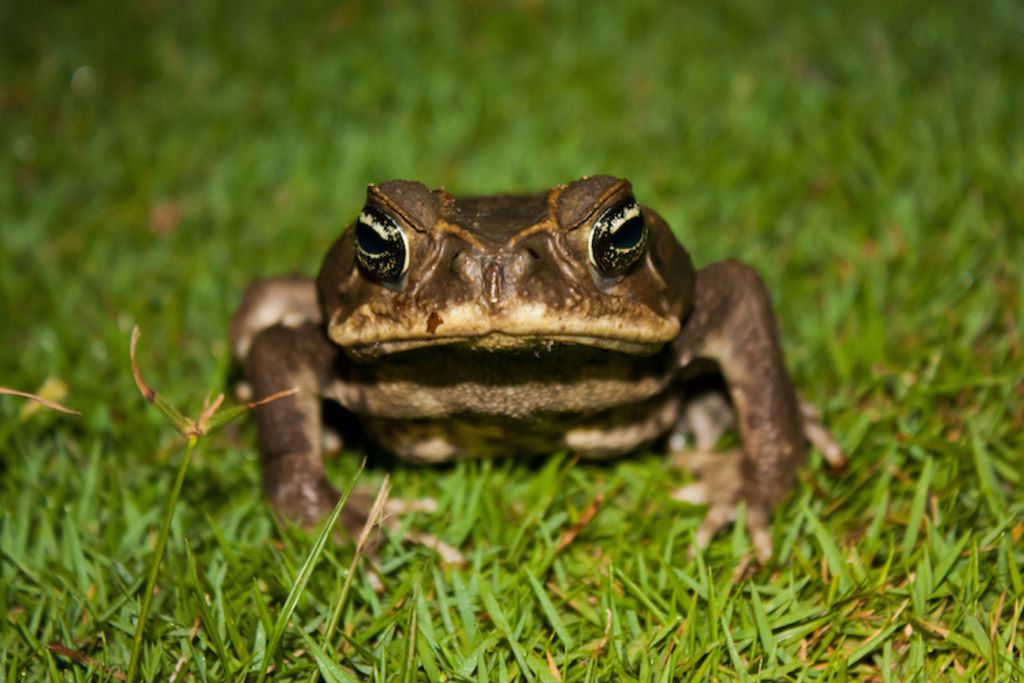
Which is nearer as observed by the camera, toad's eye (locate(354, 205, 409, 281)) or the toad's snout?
the toad's snout

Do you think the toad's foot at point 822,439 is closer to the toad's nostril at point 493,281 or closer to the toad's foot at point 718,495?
the toad's foot at point 718,495

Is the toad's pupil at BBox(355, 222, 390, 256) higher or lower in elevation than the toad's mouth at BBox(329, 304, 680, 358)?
higher

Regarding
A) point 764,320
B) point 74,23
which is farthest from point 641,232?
point 74,23

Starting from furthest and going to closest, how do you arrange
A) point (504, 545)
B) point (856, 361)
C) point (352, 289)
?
point (856, 361)
point (504, 545)
point (352, 289)

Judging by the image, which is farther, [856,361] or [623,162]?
[623,162]

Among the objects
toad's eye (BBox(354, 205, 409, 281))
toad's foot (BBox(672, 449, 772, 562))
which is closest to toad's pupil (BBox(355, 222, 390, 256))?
toad's eye (BBox(354, 205, 409, 281))

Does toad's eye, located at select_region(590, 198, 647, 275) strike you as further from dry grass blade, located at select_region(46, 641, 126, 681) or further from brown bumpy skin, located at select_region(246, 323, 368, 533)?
dry grass blade, located at select_region(46, 641, 126, 681)

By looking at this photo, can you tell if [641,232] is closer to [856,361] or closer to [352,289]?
[352,289]

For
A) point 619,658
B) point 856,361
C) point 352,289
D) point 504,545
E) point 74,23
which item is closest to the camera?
point 619,658
